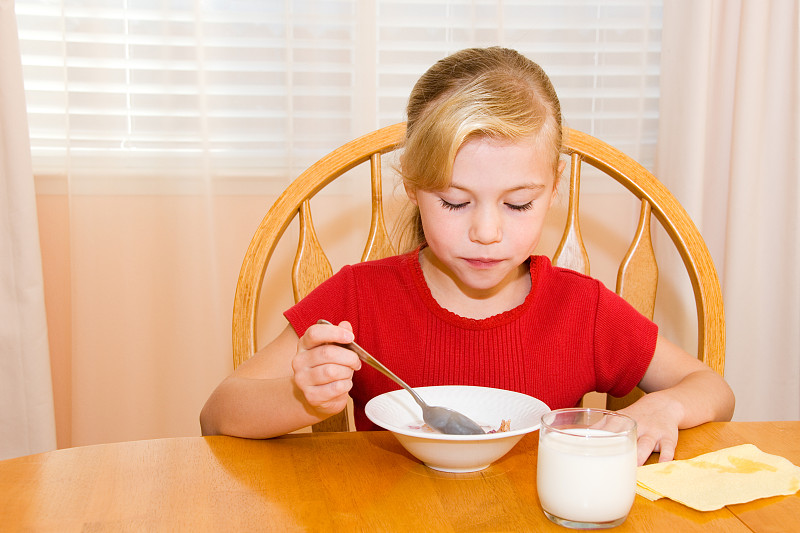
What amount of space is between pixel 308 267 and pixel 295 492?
55cm

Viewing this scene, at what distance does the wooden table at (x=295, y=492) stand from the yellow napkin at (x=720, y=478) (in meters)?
0.01

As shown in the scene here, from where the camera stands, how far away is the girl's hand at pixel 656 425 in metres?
0.78

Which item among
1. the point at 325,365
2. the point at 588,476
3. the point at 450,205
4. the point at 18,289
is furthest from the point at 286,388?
the point at 18,289

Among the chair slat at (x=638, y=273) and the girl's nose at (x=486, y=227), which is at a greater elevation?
the girl's nose at (x=486, y=227)

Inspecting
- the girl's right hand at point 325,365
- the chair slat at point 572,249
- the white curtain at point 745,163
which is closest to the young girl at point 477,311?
the girl's right hand at point 325,365

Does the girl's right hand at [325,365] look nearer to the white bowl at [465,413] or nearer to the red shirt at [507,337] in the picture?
the white bowl at [465,413]

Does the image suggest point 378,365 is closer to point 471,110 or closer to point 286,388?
point 286,388

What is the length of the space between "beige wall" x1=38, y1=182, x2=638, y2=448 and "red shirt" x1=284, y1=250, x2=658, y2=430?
0.67 m

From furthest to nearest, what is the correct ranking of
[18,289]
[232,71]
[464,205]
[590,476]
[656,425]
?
[232,71] < [18,289] < [464,205] < [656,425] < [590,476]

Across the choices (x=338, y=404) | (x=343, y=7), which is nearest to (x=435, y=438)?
(x=338, y=404)

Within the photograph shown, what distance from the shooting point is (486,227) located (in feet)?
2.89

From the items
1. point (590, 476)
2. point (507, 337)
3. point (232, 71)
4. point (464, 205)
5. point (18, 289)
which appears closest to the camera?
point (590, 476)

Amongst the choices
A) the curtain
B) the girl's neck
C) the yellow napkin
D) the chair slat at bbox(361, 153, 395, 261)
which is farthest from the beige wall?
the yellow napkin

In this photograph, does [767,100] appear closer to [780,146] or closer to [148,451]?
[780,146]
